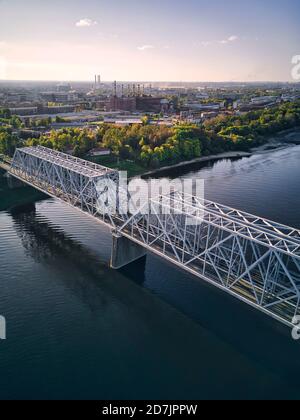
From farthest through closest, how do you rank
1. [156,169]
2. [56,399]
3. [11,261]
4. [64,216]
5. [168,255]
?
[156,169] → [64,216] → [11,261] → [168,255] → [56,399]

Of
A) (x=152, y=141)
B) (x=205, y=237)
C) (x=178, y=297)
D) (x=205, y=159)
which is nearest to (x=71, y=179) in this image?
(x=205, y=237)

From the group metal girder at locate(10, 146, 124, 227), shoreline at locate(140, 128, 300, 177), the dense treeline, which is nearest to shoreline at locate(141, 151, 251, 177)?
shoreline at locate(140, 128, 300, 177)

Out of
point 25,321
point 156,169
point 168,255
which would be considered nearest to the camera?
point 25,321

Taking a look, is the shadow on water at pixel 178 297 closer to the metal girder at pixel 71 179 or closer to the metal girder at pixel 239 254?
the metal girder at pixel 239 254

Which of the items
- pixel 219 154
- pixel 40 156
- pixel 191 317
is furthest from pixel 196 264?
pixel 219 154

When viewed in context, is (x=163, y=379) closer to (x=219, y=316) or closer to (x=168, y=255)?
(x=219, y=316)

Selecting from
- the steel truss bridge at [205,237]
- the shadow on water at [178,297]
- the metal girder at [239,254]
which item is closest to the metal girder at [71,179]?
the steel truss bridge at [205,237]

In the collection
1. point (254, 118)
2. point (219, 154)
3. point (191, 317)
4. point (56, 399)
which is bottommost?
point (56, 399)
